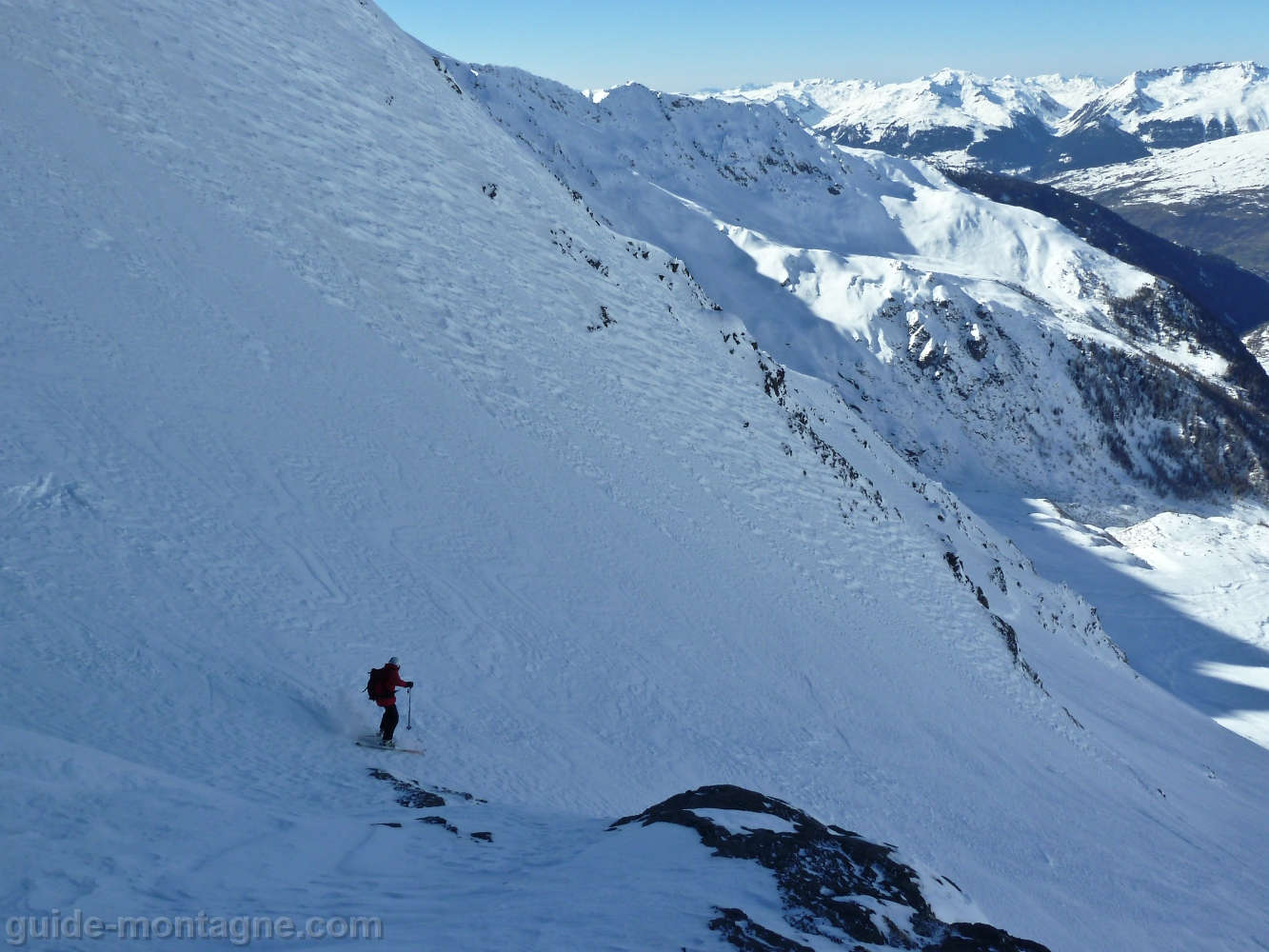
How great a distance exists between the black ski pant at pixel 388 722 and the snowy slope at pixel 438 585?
1.23ft

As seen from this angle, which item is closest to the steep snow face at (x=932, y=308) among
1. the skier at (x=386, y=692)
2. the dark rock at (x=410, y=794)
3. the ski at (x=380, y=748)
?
the ski at (x=380, y=748)

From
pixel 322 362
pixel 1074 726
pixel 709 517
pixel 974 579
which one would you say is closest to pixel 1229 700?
pixel 974 579

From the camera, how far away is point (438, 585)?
1377cm

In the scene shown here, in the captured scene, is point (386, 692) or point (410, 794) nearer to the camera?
point (410, 794)

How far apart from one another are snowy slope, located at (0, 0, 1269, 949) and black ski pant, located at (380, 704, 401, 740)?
37 cm

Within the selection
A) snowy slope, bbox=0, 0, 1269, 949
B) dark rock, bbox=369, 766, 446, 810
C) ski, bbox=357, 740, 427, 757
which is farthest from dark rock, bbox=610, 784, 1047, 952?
ski, bbox=357, 740, 427, 757

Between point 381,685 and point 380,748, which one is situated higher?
point 381,685

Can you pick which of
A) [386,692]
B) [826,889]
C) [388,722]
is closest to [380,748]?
[388,722]

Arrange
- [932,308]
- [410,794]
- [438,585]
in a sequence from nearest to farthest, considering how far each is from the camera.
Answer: [410,794] < [438,585] < [932,308]

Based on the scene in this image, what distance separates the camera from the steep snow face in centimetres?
7900

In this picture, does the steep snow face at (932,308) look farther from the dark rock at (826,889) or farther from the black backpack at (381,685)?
the black backpack at (381,685)

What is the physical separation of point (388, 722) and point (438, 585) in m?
4.31

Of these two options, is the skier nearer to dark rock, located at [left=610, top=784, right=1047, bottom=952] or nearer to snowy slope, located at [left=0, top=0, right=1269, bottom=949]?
snowy slope, located at [left=0, top=0, right=1269, bottom=949]

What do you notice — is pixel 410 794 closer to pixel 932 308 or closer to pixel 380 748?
pixel 380 748
